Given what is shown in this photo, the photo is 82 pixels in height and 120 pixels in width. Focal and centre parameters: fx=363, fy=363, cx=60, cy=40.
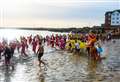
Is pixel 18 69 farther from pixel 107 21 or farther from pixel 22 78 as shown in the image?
pixel 107 21

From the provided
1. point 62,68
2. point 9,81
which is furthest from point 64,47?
point 9,81

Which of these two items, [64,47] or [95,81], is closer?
[95,81]

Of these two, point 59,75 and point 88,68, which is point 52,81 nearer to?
point 59,75

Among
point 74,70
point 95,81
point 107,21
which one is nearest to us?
point 95,81

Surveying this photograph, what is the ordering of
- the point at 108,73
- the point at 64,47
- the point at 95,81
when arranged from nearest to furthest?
the point at 95,81 < the point at 108,73 < the point at 64,47

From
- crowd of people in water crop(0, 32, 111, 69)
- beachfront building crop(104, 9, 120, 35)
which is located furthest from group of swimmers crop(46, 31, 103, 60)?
beachfront building crop(104, 9, 120, 35)

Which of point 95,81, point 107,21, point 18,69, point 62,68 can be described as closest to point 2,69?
point 18,69

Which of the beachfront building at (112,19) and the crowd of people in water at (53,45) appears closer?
the crowd of people in water at (53,45)

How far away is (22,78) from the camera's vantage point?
774 inches

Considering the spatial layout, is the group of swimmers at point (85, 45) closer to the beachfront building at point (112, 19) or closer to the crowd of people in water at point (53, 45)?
the crowd of people in water at point (53, 45)

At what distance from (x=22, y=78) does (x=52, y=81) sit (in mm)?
1980

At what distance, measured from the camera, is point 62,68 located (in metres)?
24.3

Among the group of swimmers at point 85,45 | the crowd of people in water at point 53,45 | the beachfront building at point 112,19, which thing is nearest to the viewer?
the crowd of people in water at point 53,45

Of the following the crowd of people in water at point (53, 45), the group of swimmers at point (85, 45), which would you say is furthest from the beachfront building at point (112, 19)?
the group of swimmers at point (85, 45)
